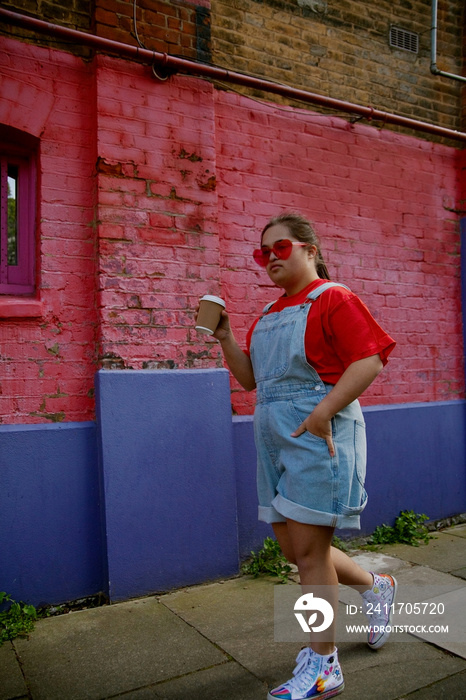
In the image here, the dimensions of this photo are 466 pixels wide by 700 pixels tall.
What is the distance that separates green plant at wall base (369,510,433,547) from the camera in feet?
14.4

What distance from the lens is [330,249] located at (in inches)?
177

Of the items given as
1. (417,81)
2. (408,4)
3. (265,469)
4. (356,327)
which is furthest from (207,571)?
(408,4)

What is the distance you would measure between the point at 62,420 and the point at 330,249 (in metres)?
2.31

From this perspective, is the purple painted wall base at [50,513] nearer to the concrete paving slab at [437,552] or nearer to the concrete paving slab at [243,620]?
the concrete paving slab at [243,620]

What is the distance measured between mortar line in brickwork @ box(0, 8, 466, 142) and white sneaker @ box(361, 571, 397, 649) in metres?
3.05

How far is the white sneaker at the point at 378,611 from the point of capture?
264 centimetres

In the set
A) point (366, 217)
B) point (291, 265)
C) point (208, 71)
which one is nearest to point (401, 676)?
point (291, 265)

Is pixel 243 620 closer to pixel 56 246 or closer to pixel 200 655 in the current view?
pixel 200 655

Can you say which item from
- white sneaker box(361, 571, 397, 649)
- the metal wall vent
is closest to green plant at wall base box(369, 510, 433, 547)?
white sneaker box(361, 571, 397, 649)

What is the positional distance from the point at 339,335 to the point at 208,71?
2339 mm

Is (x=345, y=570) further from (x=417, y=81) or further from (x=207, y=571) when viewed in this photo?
(x=417, y=81)

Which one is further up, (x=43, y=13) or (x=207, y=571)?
(x=43, y=13)

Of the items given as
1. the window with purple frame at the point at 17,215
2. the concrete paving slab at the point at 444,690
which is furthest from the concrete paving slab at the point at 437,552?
the window with purple frame at the point at 17,215

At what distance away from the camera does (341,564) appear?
2.49m
